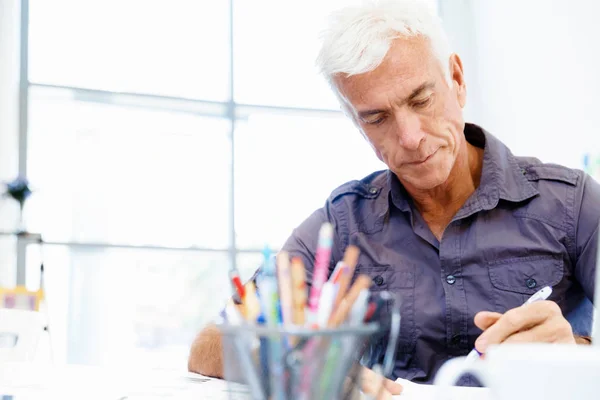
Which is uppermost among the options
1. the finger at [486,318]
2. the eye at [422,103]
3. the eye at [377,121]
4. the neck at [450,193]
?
the eye at [422,103]

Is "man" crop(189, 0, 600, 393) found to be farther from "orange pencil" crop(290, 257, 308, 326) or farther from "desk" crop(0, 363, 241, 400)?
"orange pencil" crop(290, 257, 308, 326)

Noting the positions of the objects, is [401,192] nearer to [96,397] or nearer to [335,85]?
[335,85]

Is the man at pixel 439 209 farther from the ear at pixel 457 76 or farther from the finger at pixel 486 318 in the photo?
the finger at pixel 486 318

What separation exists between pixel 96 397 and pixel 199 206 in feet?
10.7

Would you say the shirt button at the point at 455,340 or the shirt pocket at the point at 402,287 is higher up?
the shirt pocket at the point at 402,287

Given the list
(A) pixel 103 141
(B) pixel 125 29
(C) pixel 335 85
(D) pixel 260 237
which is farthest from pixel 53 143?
(C) pixel 335 85

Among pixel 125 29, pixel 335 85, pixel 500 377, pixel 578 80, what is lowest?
pixel 500 377

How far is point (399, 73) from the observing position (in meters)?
1.35

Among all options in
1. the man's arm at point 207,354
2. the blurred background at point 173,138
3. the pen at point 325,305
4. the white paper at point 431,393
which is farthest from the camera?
the blurred background at point 173,138

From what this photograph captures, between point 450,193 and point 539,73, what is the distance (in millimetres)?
2888

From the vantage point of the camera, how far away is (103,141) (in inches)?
154

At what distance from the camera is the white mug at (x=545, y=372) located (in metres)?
0.38

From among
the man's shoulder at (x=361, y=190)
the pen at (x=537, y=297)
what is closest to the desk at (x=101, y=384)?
the pen at (x=537, y=297)

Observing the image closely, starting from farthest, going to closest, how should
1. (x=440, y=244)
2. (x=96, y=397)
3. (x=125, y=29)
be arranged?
(x=125, y=29), (x=440, y=244), (x=96, y=397)
